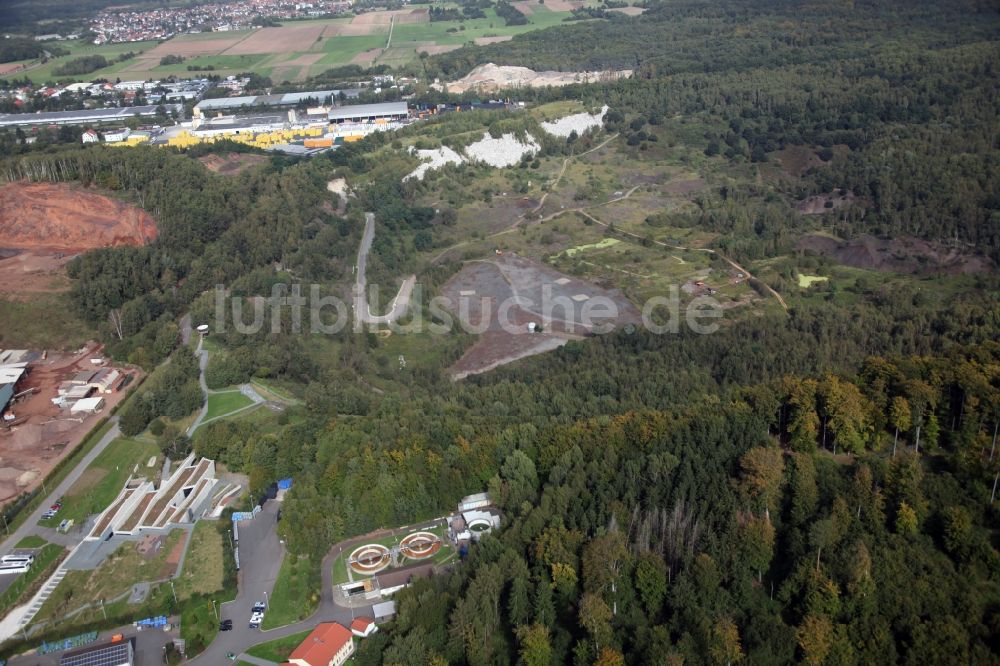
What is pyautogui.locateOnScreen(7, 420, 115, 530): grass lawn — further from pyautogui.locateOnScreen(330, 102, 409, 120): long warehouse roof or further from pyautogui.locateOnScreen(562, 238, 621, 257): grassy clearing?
pyautogui.locateOnScreen(330, 102, 409, 120): long warehouse roof

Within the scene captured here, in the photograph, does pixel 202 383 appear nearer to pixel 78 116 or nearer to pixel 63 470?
pixel 63 470

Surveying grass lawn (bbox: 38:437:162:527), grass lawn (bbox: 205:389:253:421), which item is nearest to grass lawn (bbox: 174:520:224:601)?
grass lawn (bbox: 38:437:162:527)

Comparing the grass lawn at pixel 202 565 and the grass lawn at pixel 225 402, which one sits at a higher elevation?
the grass lawn at pixel 225 402

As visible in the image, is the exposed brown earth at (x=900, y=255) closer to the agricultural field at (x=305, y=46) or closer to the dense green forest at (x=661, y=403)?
the dense green forest at (x=661, y=403)

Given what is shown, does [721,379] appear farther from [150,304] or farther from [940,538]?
[150,304]

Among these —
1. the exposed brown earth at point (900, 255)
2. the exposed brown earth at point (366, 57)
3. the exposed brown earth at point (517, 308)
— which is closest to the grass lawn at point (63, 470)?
the exposed brown earth at point (517, 308)
